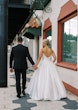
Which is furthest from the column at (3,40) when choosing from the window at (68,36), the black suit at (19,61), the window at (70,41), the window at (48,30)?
the window at (48,30)

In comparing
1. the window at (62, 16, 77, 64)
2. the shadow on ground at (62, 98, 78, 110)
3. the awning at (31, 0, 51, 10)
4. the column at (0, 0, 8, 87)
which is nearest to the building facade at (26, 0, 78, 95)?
the window at (62, 16, 77, 64)

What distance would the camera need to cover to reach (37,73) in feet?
30.4

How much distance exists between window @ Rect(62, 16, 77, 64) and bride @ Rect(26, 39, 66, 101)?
206cm

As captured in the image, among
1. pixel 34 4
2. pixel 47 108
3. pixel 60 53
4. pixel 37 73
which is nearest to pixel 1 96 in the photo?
pixel 37 73

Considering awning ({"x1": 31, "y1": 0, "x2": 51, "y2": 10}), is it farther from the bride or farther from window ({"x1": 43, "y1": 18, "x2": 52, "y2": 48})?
the bride

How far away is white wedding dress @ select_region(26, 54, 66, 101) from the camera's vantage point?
8938 millimetres

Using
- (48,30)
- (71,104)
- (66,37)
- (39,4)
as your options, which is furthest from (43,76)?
(39,4)

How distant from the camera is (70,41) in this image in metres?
12.1

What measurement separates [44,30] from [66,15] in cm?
538

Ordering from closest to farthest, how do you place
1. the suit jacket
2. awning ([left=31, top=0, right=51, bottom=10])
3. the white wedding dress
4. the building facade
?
the white wedding dress, the suit jacket, the building facade, awning ([left=31, top=0, right=51, bottom=10])

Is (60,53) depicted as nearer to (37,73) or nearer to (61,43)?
(61,43)

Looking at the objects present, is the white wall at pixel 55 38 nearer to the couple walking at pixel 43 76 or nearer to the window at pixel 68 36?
the window at pixel 68 36

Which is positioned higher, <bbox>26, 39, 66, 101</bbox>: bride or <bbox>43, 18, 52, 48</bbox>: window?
<bbox>43, 18, 52, 48</bbox>: window

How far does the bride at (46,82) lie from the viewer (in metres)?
8.95
